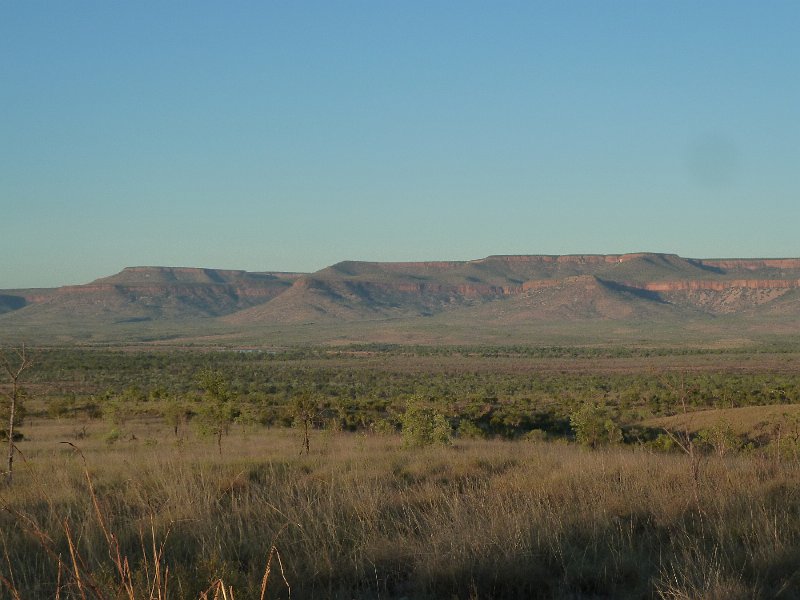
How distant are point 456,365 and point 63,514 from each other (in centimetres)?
8286

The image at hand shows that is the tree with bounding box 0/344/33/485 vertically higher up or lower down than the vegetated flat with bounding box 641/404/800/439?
higher up

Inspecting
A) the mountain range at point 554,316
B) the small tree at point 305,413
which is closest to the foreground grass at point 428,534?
the small tree at point 305,413

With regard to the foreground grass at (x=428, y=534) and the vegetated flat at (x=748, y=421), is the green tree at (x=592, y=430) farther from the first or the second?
the foreground grass at (x=428, y=534)

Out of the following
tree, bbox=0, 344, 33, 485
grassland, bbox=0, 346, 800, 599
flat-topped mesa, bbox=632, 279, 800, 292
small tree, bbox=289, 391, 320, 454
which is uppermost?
flat-topped mesa, bbox=632, 279, 800, 292

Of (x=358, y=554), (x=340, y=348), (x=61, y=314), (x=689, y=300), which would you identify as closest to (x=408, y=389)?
(x=358, y=554)

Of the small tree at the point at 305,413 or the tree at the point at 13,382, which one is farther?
the small tree at the point at 305,413

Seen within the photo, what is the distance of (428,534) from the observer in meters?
5.34

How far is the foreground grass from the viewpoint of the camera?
446cm

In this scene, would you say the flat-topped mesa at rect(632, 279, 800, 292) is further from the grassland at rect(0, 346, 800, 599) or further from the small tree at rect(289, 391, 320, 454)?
the grassland at rect(0, 346, 800, 599)

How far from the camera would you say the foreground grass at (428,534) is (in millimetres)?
4461

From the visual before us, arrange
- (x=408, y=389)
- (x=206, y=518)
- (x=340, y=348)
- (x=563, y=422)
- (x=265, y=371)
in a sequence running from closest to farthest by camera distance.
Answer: (x=206, y=518) → (x=563, y=422) → (x=408, y=389) → (x=265, y=371) → (x=340, y=348)

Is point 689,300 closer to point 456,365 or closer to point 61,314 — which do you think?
point 456,365

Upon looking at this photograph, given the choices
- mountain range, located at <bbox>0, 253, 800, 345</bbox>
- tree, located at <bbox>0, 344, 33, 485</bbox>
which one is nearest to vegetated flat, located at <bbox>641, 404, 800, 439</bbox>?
tree, located at <bbox>0, 344, 33, 485</bbox>

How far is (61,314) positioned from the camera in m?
197
